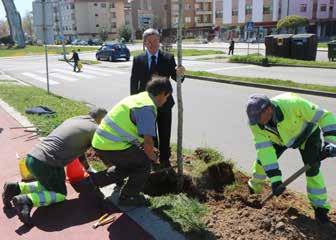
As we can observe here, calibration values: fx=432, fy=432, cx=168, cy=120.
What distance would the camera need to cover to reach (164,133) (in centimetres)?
562

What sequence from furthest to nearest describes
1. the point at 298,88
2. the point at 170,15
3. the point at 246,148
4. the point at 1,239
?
the point at 170,15, the point at 298,88, the point at 246,148, the point at 1,239

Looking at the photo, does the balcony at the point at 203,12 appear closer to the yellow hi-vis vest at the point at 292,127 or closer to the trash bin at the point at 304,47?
the trash bin at the point at 304,47

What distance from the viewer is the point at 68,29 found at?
397ft

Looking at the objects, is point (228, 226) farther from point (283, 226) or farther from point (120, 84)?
point (120, 84)

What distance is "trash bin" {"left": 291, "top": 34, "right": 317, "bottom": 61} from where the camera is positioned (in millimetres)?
24766

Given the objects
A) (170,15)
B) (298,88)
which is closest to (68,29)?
(170,15)

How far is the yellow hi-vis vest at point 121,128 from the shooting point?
161 inches

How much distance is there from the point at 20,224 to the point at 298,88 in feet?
35.9

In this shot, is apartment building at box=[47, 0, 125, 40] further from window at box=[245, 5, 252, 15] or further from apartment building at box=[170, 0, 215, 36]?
window at box=[245, 5, 252, 15]

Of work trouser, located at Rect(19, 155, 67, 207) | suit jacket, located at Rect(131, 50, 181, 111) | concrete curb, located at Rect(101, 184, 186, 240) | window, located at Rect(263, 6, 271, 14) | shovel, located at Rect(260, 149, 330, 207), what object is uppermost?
window, located at Rect(263, 6, 271, 14)

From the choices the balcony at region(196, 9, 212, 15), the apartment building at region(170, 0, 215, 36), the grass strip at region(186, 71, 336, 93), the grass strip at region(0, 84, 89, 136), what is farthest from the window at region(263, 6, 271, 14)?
the grass strip at region(0, 84, 89, 136)

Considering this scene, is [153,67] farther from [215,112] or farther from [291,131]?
[215,112]

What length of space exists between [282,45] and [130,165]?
76.7ft

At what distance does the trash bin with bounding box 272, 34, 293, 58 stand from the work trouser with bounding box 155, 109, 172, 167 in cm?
2160
